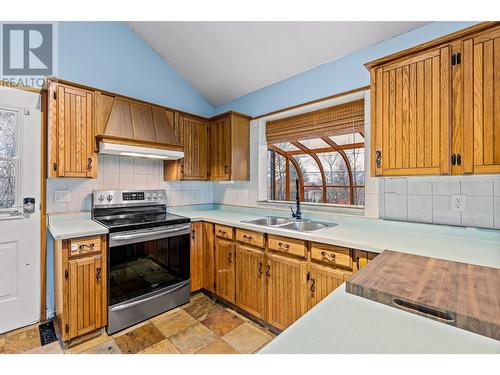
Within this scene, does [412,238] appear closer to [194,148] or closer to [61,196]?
[194,148]

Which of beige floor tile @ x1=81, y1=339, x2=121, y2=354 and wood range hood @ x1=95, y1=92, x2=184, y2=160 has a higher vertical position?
wood range hood @ x1=95, y1=92, x2=184, y2=160

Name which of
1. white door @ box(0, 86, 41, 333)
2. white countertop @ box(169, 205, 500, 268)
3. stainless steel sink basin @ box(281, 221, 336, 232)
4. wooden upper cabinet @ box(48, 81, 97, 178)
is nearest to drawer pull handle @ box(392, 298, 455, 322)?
white countertop @ box(169, 205, 500, 268)

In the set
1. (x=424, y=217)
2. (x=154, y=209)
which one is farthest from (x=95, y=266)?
(x=424, y=217)

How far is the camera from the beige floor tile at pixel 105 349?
5.82 ft

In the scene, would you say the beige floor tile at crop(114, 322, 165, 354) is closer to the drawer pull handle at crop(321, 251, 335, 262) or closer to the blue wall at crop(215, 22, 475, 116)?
the drawer pull handle at crop(321, 251, 335, 262)

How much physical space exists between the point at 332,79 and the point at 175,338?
2.68 metres

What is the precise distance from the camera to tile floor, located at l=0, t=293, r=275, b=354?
1.81 metres

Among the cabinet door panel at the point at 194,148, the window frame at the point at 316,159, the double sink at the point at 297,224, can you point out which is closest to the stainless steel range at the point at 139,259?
the cabinet door panel at the point at 194,148

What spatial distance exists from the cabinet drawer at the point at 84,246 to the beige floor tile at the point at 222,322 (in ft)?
3.71

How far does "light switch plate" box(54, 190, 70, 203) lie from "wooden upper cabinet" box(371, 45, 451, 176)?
8.95ft

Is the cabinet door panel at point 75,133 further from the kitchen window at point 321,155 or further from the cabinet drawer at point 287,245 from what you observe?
the kitchen window at point 321,155

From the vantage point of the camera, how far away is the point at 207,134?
3.13 metres

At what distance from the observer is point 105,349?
5.92 feet
